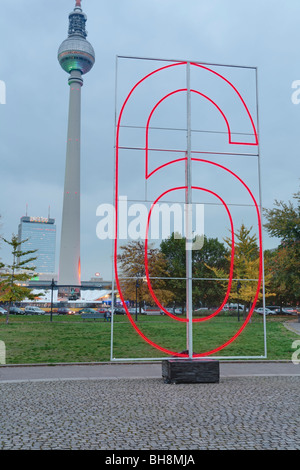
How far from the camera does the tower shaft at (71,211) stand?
84938mm

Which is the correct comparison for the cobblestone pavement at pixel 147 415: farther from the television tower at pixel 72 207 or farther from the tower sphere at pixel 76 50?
the tower sphere at pixel 76 50

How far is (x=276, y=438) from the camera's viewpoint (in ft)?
20.2

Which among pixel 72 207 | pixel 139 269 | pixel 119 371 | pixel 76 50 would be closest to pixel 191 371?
pixel 119 371

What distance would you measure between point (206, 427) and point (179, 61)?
994cm

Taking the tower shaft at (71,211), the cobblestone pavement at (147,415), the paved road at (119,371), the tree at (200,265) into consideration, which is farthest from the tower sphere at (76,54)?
the cobblestone pavement at (147,415)

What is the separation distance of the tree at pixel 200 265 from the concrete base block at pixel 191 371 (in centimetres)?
4503

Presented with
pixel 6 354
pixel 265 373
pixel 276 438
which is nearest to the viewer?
pixel 276 438

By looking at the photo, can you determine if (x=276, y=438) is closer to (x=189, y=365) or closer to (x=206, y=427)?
(x=206, y=427)

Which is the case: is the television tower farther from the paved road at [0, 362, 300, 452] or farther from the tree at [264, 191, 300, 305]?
the paved road at [0, 362, 300, 452]

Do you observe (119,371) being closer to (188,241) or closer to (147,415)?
(188,241)

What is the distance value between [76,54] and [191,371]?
93.3 m

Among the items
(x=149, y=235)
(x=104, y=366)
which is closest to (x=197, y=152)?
(x=149, y=235)

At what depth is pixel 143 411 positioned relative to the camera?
775cm

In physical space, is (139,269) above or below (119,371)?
above
